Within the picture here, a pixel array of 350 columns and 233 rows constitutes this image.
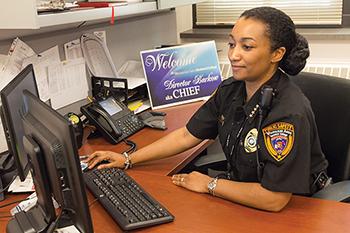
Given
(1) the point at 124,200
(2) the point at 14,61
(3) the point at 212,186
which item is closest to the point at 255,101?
(3) the point at 212,186

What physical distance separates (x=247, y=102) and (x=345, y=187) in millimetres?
439

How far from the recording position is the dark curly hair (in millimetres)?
1397

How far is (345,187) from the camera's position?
4.85 ft

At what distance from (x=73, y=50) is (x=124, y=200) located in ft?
3.15

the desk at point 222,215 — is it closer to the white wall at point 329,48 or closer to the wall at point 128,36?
the wall at point 128,36

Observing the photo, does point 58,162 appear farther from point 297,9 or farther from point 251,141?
point 297,9

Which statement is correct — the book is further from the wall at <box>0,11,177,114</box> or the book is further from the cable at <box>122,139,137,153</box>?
the cable at <box>122,139,137,153</box>

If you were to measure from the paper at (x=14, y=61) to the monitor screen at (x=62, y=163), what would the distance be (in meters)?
0.67

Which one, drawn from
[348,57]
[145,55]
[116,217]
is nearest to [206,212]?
[116,217]

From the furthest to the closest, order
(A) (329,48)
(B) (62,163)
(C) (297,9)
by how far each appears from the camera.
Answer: (C) (297,9) → (A) (329,48) → (B) (62,163)

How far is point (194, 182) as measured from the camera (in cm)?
Result: 144

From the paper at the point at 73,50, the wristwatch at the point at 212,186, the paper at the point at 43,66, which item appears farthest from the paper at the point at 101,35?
the wristwatch at the point at 212,186

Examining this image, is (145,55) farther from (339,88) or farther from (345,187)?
(345,187)

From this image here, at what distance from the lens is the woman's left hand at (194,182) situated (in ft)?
4.65
